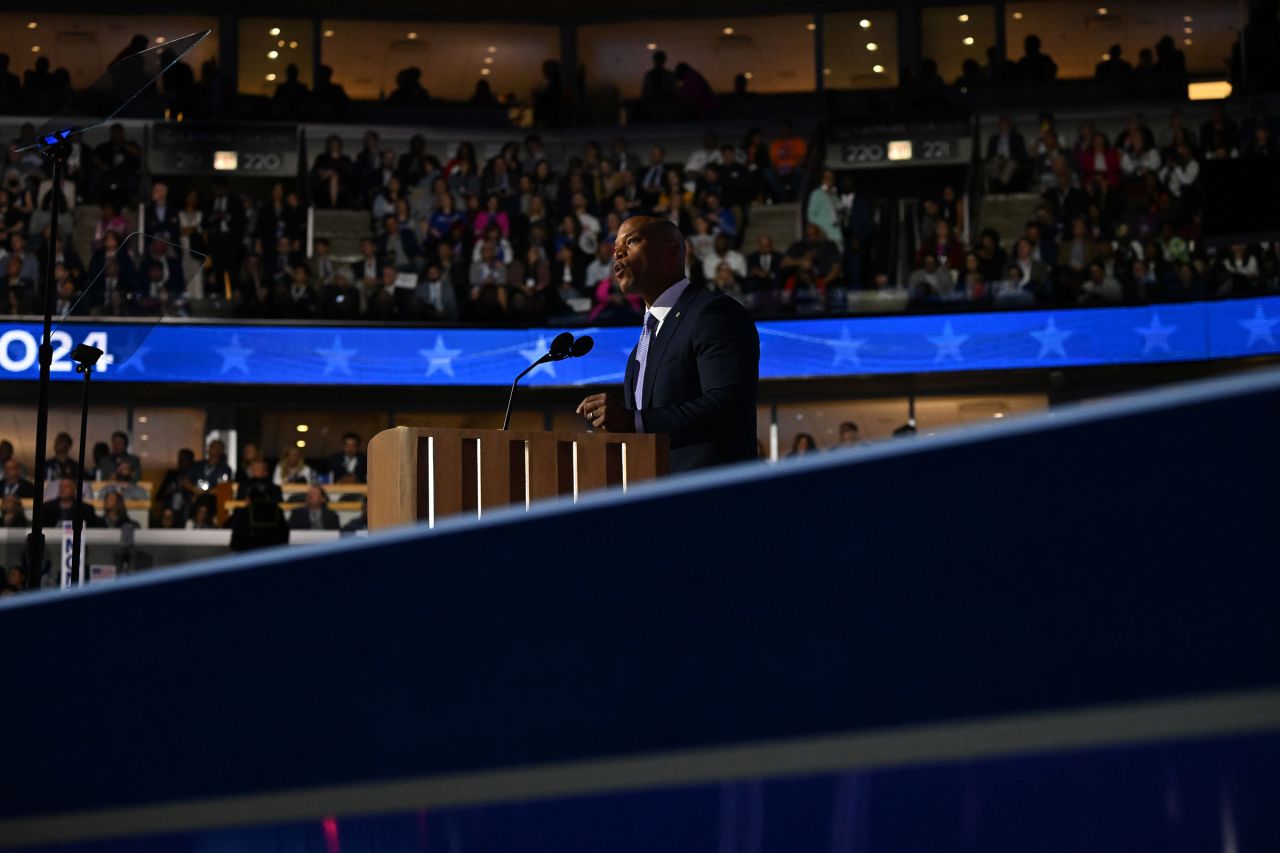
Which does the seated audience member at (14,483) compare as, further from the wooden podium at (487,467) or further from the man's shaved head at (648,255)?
the wooden podium at (487,467)

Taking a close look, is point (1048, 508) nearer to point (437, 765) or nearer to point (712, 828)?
point (712, 828)

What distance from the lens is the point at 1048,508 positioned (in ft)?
3.83

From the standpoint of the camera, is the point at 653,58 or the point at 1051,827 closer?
the point at 1051,827

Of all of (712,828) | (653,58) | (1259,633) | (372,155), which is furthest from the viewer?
(653,58)

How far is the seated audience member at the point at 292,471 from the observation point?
13320 mm

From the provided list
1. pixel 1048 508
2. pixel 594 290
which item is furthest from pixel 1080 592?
pixel 594 290

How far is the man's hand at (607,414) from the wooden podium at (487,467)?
0.09 m

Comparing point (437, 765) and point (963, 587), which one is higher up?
point (963, 587)

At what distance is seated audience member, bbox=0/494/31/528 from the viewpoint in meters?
11.4

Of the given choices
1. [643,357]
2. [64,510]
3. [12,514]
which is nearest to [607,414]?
[643,357]

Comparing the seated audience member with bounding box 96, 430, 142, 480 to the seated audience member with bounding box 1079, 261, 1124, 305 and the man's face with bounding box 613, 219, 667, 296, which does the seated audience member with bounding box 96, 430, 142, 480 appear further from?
the man's face with bounding box 613, 219, 667, 296

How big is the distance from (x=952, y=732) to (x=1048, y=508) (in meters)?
0.19

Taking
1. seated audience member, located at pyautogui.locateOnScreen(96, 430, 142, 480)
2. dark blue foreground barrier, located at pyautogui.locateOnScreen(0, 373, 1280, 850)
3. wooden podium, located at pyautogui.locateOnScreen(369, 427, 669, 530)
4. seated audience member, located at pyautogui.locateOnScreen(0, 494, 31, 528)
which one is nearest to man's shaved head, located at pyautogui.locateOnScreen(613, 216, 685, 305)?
wooden podium, located at pyautogui.locateOnScreen(369, 427, 669, 530)

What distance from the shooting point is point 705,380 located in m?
3.36
